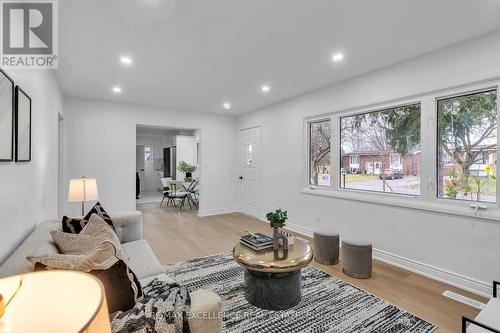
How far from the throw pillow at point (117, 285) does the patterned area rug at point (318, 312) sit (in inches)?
43.5

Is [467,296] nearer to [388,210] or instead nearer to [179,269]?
[388,210]

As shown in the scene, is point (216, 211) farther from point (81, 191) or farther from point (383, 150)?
point (383, 150)

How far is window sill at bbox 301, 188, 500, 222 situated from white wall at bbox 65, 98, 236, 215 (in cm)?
314

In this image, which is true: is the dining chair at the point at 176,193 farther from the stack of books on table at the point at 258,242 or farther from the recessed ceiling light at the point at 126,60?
the stack of books on table at the point at 258,242

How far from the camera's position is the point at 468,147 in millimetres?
2631

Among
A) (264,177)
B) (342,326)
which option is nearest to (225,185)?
(264,177)

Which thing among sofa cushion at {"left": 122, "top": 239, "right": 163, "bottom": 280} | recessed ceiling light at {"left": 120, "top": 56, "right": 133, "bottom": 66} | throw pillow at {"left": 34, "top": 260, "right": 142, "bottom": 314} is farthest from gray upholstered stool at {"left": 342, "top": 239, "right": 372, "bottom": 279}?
recessed ceiling light at {"left": 120, "top": 56, "right": 133, "bottom": 66}

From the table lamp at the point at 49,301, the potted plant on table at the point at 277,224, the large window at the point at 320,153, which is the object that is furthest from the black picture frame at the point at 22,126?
the large window at the point at 320,153

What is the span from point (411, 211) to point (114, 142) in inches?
204

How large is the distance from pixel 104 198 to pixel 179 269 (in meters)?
2.80

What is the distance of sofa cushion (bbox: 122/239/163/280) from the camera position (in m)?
1.98

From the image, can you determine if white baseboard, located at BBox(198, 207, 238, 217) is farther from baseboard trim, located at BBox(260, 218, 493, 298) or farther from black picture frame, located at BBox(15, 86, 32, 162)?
black picture frame, located at BBox(15, 86, 32, 162)

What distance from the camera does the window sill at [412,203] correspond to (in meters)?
2.42

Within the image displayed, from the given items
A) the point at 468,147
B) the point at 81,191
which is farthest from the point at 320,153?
the point at 81,191
